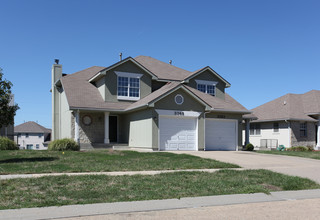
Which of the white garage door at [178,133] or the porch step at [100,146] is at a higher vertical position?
the white garage door at [178,133]

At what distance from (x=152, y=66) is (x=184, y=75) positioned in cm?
319

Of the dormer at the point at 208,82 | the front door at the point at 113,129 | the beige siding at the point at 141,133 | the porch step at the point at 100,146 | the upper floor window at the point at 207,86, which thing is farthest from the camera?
the upper floor window at the point at 207,86

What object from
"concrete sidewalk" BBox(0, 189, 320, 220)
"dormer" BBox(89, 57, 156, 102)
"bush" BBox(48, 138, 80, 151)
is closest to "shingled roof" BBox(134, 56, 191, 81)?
"dormer" BBox(89, 57, 156, 102)

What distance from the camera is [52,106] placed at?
30.9 meters

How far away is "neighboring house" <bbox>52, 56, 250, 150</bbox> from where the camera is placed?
74.2ft

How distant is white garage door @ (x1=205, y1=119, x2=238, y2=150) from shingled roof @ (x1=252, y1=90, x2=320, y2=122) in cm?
873

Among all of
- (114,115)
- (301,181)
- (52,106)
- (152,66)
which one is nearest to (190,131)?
(114,115)

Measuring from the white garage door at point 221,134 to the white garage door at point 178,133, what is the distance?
1.76 meters

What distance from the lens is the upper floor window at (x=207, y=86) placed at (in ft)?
93.5

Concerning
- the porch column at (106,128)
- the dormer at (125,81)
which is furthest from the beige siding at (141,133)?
the dormer at (125,81)

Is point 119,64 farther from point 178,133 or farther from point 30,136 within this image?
point 30,136

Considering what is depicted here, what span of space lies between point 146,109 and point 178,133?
9.04ft

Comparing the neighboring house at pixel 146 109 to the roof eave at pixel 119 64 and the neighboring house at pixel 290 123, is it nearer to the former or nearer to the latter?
the roof eave at pixel 119 64

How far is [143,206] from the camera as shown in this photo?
7730mm
